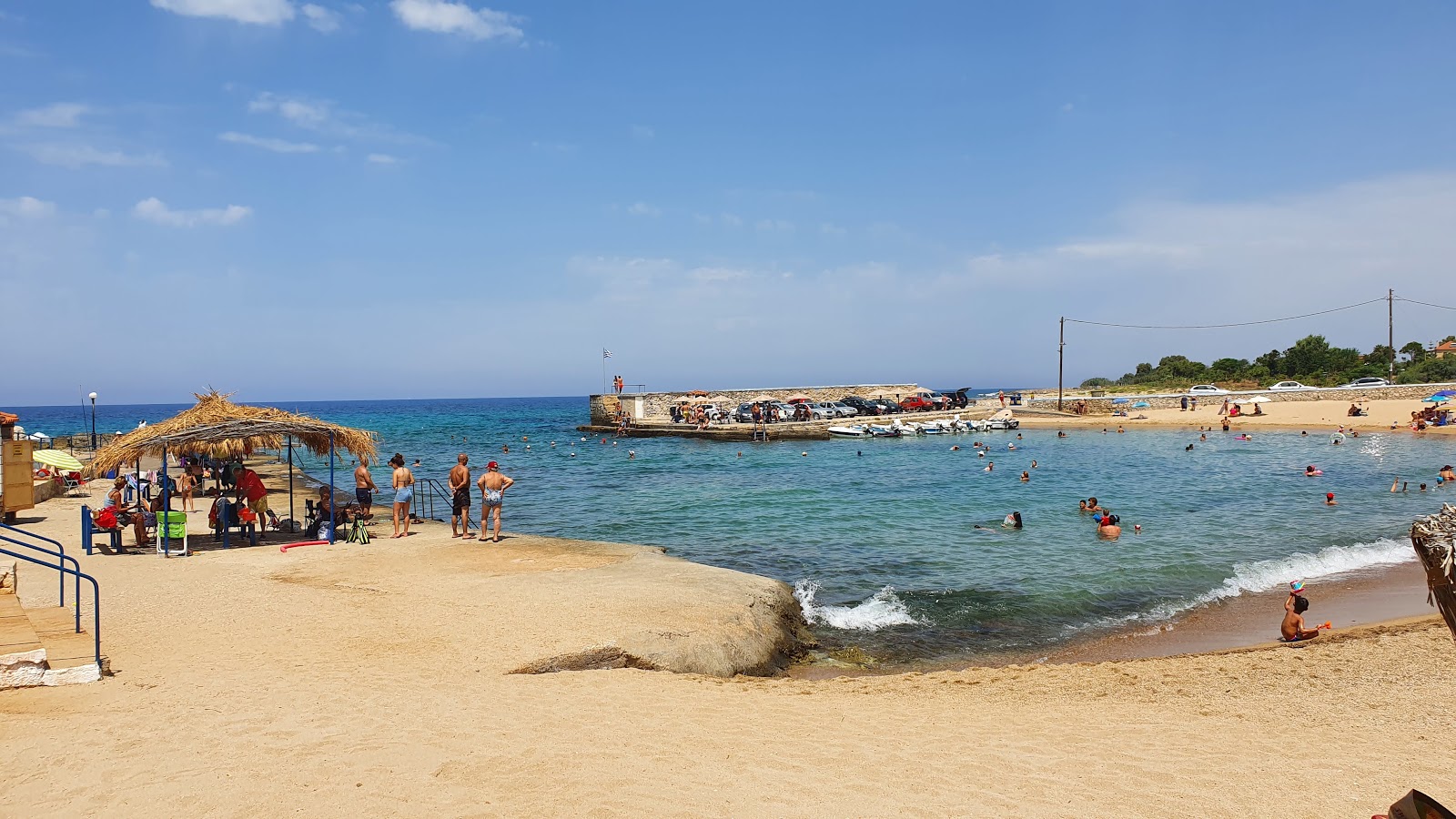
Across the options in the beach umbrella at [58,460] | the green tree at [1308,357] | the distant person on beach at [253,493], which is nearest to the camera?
the distant person on beach at [253,493]

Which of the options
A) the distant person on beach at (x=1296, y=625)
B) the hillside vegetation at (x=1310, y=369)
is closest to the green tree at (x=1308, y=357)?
the hillside vegetation at (x=1310, y=369)

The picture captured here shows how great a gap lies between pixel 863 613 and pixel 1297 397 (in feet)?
189

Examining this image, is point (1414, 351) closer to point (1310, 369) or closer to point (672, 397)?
point (1310, 369)

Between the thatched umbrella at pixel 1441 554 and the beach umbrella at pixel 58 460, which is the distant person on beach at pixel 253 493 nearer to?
the beach umbrella at pixel 58 460

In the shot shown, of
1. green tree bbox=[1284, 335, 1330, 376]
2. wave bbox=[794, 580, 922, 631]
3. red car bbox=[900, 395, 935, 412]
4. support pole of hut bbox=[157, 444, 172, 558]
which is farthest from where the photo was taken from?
green tree bbox=[1284, 335, 1330, 376]

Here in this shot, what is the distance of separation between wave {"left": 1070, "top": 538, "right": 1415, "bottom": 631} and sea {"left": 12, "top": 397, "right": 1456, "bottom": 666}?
0.06 meters

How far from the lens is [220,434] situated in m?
13.7

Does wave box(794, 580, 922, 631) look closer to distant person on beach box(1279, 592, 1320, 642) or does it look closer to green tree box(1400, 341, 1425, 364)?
distant person on beach box(1279, 592, 1320, 642)

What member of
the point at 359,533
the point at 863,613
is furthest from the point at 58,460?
the point at 863,613

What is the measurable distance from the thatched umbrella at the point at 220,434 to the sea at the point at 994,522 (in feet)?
7.66

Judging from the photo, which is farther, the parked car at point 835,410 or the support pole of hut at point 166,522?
the parked car at point 835,410

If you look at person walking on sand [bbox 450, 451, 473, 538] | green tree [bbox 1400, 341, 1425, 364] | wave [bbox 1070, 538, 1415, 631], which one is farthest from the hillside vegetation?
person walking on sand [bbox 450, 451, 473, 538]

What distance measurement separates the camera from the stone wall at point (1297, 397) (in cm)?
5316

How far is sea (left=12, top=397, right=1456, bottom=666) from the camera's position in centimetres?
1240
